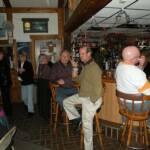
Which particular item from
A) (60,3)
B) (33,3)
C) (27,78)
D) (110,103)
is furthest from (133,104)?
(33,3)

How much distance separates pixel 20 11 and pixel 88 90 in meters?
4.60

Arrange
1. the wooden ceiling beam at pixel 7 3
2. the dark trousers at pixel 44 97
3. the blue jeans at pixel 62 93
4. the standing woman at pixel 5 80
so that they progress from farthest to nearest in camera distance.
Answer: the wooden ceiling beam at pixel 7 3, the standing woman at pixel 5 80, the dark trousers at pixel 44 97, the blue jeans at pixel 62 93

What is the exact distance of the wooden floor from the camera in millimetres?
3891

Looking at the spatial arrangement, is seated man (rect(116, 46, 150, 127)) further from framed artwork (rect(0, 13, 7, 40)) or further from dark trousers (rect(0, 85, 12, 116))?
framed artwork (rect(0, 13, 7, 40))

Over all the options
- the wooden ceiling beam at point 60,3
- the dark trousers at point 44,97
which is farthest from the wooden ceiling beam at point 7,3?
the dark trousers at point 44,97

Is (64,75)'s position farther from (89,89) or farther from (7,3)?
(7,3)

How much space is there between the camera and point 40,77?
5012 millimetres

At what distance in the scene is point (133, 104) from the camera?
9.99 feet

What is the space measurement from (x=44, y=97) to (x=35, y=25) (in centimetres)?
293

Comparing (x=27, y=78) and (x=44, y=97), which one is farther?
(x=27, y=78)

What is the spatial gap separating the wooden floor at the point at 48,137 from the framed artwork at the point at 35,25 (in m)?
2.81

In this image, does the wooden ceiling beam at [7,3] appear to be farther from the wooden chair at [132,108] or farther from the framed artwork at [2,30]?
the wooden chair at [132,108]

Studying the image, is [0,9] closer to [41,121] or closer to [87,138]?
[41,121]

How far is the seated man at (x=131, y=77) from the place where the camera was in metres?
2.92
